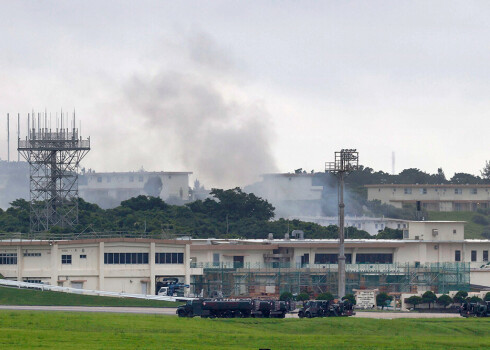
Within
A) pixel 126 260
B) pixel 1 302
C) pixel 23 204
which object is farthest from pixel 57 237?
pixel 23 204

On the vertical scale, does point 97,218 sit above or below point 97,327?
above

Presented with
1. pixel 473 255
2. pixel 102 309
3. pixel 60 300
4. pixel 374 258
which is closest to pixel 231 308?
pixel 102 309

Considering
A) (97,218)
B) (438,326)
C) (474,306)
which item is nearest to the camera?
(438,326)

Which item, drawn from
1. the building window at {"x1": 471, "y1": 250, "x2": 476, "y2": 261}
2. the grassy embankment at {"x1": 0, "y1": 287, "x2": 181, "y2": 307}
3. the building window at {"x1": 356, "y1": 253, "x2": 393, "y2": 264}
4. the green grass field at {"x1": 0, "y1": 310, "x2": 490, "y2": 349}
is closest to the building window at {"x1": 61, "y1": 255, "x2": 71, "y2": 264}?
the grassy embankment at {"x1": 0, "y1": 287, "x2": 181, "y2": 307}

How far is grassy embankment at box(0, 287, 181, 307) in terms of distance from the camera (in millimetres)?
94812

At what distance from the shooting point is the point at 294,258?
125m

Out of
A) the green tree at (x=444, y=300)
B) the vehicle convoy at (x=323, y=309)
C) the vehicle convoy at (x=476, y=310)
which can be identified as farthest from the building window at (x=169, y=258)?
the vehicle convoy at (x=476, y=310)

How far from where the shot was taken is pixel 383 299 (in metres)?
98.8

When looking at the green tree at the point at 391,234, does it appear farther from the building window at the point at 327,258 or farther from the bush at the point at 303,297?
the bush at the point at 303,297

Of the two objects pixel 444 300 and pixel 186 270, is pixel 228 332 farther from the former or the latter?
pixel 186 270

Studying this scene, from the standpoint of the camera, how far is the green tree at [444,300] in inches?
3878

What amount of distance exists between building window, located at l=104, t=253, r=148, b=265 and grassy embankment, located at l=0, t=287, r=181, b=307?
11.4 m

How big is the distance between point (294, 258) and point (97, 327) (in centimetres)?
5749

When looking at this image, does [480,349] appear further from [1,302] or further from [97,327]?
[1,302]
